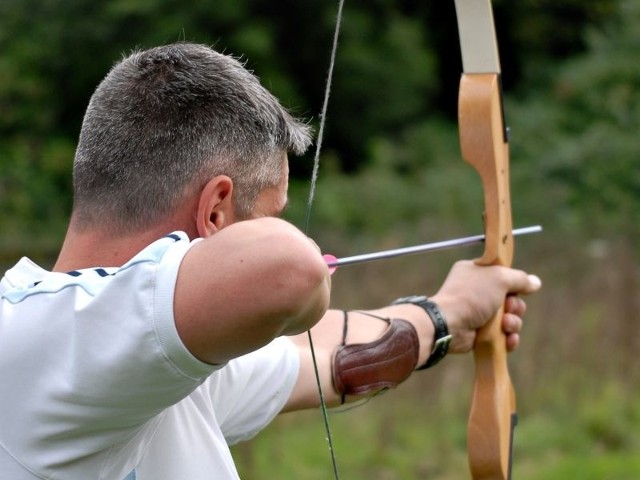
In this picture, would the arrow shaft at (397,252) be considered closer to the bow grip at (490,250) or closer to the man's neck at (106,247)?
the bow grip at (490,250)

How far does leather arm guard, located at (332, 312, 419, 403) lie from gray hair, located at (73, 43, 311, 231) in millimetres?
590

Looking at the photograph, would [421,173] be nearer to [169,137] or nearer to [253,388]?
[253,388]

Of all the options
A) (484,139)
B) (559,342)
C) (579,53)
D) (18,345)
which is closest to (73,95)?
(579,53)

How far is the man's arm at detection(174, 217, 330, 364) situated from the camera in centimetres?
122

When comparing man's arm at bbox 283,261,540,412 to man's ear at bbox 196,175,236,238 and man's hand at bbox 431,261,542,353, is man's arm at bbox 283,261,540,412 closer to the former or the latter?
man's hand at bbox 431,261,542,353

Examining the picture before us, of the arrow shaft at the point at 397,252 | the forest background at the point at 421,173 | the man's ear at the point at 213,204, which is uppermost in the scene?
the man's ear at the point at 213,204

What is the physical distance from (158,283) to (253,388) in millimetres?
712

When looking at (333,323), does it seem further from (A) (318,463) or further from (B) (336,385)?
(A) (318,463)

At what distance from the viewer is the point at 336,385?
2.05 meters

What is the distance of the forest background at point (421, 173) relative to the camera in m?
4.88

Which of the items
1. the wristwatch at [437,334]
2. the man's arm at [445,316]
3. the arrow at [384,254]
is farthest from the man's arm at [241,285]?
the wristwatch at [437,334]

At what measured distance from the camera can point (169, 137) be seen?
144 cm

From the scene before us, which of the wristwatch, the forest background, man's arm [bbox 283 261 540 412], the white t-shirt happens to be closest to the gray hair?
the white t-shirt

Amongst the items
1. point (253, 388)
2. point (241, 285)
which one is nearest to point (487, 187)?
point (253, 388)
